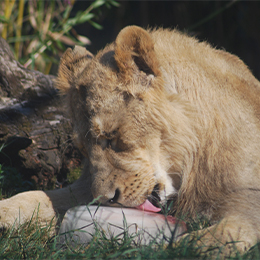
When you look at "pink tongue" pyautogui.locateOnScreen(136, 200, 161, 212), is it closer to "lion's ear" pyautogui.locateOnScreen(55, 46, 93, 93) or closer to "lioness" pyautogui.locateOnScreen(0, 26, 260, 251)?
"lioness" pyautogui.locateOnScreen(0, 26, 260, 251)

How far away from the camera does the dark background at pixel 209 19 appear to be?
7.21 metres

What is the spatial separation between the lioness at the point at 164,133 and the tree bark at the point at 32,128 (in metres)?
0.91

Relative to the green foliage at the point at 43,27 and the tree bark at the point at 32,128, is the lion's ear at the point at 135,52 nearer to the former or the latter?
the tree bark at the point at 32,128

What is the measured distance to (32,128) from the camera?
12.1 ft

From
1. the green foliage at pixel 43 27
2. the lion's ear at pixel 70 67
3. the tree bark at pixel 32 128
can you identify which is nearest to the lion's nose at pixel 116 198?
the lion's ear at pixel 70 67

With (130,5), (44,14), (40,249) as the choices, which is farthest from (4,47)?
(130,5)

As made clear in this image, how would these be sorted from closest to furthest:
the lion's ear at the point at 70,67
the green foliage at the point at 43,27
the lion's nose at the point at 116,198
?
the lion's nose at the point at 116,198, the lion's ear at the point at 70,67, the green foliage at the point at 43,27

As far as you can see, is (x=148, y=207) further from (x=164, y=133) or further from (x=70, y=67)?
(x=70, y=67)

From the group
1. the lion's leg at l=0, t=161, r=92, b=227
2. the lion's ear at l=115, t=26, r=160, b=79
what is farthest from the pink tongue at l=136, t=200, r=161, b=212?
the lion's ear at l=115, t=26, r=160, b=79

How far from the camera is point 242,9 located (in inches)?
282

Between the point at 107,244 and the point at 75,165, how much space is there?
207cm

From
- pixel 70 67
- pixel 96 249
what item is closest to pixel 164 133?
pixel 96 249

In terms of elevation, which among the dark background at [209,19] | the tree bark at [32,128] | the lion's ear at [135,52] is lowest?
the tree bark at [32,128]

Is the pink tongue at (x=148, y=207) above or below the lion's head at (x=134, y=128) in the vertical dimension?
below
